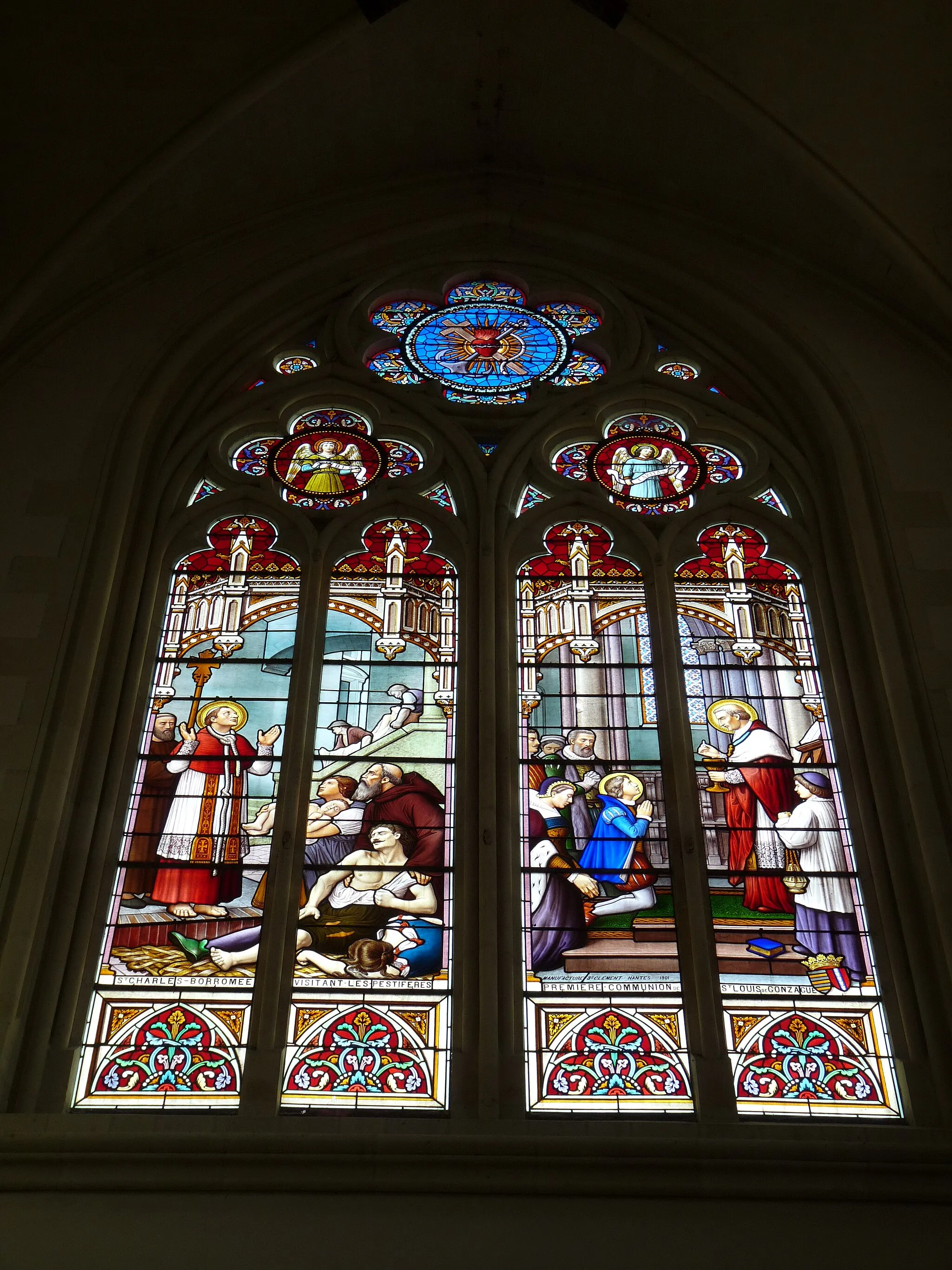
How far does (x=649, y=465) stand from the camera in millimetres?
7891

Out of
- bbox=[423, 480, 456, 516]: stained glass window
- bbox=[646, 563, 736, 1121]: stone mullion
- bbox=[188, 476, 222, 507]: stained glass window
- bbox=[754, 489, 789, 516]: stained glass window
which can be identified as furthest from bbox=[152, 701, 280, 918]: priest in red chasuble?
bbox=[754, 489, 789, 516]: stained glass window

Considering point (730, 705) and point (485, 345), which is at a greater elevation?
point (485, 345)

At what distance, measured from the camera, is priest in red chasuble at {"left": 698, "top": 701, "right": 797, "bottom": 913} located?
6016 mm

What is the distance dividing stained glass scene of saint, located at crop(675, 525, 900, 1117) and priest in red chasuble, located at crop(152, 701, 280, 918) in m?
2.02

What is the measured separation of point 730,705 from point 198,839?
2.52 meters

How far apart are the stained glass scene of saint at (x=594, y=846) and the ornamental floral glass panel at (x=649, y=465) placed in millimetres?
387

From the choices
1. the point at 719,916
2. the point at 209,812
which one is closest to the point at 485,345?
the point at 209,812

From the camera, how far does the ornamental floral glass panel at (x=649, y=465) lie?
7688 mm

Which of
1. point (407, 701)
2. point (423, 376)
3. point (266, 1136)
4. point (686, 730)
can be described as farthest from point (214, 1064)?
point (423, 376)

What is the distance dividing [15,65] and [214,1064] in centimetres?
547

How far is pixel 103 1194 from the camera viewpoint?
4.84 meters

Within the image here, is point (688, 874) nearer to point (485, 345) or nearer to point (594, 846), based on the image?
point (594, 846)

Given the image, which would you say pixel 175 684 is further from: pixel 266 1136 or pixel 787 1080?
pixel 787 1080

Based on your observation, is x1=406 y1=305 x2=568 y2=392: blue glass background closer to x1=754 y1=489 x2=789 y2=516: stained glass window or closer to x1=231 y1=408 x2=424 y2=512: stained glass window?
x1=231 y1=408 x2=424 y2=512: stained glass window
